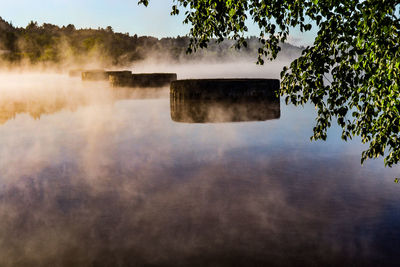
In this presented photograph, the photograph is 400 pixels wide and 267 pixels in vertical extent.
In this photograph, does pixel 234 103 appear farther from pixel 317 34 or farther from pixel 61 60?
pixel 61 60

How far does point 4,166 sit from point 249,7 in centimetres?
726

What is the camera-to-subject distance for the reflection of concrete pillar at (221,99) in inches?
808

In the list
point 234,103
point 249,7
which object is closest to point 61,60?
point 234,103

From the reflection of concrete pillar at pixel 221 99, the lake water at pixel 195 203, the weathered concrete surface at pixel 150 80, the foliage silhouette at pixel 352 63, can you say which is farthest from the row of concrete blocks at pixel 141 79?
the foliage silhouette at pixel 352 63

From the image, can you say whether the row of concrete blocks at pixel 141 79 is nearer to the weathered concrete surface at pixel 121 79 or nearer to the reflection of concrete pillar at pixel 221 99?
the weathered concrete surface at pixel 121 79

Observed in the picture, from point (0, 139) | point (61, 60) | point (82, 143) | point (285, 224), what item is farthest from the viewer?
point (61, 60)

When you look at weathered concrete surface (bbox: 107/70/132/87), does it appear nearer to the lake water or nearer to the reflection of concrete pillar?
the reflection of concrete pillar

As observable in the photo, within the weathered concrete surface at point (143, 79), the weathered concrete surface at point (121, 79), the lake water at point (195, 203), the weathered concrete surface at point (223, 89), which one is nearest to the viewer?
the lake water at point (195, 203)

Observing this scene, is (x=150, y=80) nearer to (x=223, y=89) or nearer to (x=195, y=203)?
(x=223, y=89)

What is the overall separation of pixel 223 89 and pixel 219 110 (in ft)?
3.01

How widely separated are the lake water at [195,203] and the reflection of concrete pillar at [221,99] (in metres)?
4.50

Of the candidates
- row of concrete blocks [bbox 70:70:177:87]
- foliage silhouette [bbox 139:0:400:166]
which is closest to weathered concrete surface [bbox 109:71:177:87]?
row of concrete blocks [bbox 70:70:177:87]

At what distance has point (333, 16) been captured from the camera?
698cm

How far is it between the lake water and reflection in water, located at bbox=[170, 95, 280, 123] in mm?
4449
